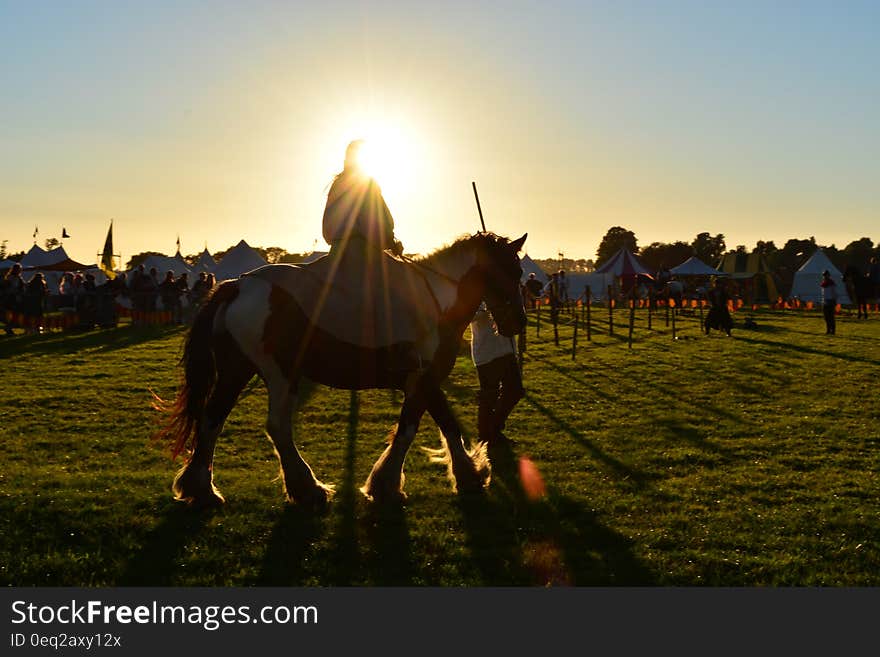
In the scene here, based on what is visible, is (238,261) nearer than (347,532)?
No

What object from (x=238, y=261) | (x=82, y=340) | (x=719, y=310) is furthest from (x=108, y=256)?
(x=719, y=310)

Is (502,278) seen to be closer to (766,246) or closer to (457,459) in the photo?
(457,459)

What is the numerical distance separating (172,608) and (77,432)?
242 inches

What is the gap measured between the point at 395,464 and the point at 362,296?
143 centimetres

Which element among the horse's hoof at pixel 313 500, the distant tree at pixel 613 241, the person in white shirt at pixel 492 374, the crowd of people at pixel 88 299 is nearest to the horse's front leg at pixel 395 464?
the horse's hoof at pixel 313 500

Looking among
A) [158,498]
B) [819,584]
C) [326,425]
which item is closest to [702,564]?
[819,584]

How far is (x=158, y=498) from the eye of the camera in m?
6.26

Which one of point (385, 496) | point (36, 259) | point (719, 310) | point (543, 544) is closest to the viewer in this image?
point (543, 544)

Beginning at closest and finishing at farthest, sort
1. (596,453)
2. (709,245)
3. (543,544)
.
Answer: (543,544), (596,453), (709,245)

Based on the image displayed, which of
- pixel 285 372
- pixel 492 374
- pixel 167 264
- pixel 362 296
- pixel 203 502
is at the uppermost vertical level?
pixel 167 264

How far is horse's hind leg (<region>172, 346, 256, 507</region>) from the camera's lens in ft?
19.4

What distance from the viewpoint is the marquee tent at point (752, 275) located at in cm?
4922

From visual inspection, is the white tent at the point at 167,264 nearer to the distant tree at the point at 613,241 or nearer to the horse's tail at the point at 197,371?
the horse's tail at the point at 197,371

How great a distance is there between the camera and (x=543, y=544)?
207 inches
